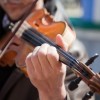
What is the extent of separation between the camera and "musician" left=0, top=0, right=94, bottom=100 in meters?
1.14

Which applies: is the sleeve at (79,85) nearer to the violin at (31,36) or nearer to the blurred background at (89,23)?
the violin at (31,36)

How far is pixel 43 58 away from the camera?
1.12 metres

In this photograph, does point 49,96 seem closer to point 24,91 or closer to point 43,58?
point 43,58

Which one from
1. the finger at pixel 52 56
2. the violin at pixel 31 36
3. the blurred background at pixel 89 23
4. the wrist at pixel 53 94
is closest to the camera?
the finger at pixel 52 56

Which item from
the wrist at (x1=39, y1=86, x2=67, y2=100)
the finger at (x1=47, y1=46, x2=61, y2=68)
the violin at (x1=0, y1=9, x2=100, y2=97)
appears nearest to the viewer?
the finger at (x1=47, y1=46, x2=61, y2=68)

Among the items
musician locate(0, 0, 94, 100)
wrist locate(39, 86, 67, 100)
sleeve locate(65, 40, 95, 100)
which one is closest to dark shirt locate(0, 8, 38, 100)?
musician locate(0, 0, 94, 100)

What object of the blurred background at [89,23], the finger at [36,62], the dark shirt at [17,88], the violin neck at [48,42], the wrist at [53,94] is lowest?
the blurred background at [89,23]

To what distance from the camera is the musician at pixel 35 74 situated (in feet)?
3.73

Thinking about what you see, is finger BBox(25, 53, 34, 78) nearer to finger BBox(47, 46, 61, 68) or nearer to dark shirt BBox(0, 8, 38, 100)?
finger BBox(47, 46, 61, 68)

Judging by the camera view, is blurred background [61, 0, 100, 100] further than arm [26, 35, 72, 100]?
Yes

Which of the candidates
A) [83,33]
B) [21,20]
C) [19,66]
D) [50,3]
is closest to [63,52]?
[19,66]

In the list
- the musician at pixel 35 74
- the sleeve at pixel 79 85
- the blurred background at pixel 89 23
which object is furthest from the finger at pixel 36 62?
the blurred background at pixel 89 23

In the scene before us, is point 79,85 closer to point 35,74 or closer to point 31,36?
point 31,36

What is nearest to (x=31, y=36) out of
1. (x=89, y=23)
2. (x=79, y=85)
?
(x=79, y=85)
